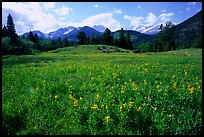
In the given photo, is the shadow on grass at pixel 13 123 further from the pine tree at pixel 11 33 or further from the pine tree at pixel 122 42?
the pine tree at pixel 122 42

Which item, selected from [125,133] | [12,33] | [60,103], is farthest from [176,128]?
[12,33]

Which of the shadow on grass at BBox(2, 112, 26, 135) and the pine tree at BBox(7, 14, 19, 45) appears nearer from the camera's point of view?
the shadow on grass at BBox(2, 112, 26, 135)

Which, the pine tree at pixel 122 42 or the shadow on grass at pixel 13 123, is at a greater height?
the pine tree at pixel 122 42

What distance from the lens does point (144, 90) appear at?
9828 millimetres

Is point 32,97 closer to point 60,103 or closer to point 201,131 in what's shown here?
point 60,103

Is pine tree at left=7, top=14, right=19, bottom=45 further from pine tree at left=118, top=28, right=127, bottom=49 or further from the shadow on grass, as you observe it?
the shadow on grass

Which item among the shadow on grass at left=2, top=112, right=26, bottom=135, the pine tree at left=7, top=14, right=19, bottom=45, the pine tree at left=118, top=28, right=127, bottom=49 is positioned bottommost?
the shadow on grass at left=2, top=112, right=26, bottom=135

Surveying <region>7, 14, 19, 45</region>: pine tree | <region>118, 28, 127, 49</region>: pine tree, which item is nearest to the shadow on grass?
<region>7, 14, 19, 45</region>: pine tree

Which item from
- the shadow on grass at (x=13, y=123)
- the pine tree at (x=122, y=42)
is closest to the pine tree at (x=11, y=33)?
the pine tree at (x=122, y=42)

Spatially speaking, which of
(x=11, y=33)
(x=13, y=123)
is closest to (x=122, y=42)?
(x=11, y=33)

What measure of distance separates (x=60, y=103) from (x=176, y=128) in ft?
12.9

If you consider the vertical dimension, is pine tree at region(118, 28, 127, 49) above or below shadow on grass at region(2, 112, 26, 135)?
above

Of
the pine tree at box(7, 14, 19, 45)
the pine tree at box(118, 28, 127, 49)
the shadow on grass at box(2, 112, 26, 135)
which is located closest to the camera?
the shadow on grass at box(2, 112, 26, 135)

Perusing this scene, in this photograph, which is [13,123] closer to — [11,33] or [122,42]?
[11,33]
